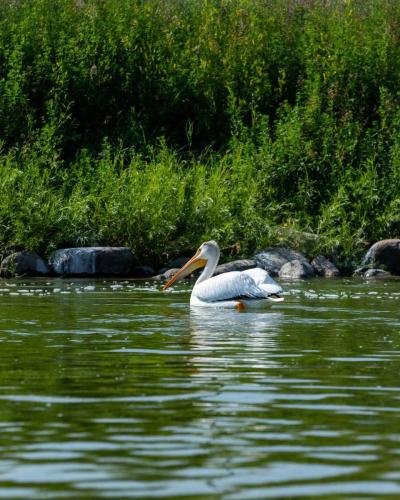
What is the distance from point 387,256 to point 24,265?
4969mm

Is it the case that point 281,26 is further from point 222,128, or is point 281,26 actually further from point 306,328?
point 306,328

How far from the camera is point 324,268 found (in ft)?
65.4

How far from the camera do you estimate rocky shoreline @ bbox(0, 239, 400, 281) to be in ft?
63.1

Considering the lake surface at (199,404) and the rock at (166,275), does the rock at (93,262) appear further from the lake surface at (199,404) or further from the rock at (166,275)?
the lake surface at (199,404)

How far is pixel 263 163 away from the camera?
22016mm

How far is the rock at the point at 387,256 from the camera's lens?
19.9m

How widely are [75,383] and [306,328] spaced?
403 cm

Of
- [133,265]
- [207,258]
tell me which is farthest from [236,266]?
[207,258]

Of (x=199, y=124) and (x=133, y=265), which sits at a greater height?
(x=199, y=124)

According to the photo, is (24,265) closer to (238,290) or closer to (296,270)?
(296,270)

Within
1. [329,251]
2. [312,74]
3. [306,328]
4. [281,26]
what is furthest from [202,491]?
[281,26]

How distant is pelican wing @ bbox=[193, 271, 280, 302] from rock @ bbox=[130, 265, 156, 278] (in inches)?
199

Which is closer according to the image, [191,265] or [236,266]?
[191,265]

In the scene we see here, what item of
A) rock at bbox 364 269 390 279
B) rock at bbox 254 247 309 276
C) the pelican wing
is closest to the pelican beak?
the pelican wing
